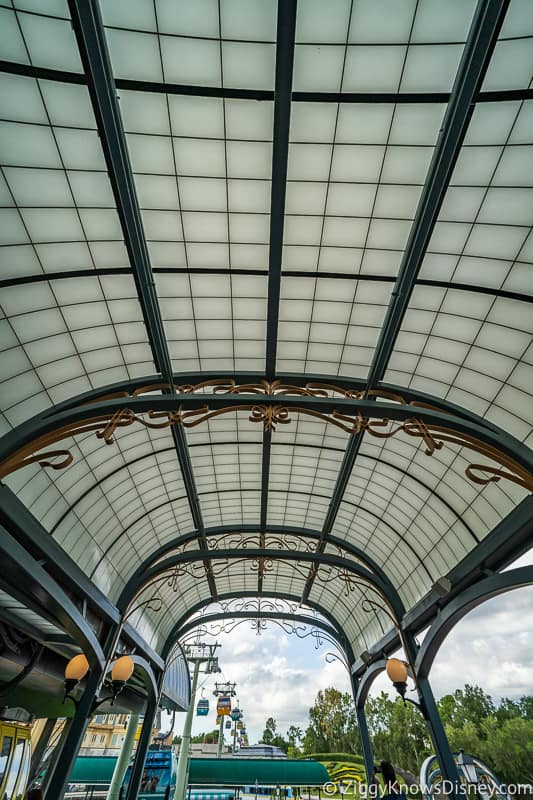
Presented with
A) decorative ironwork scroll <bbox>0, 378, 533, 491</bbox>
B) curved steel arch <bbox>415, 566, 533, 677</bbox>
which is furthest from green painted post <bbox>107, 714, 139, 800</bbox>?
→ decorative ironwork scroll <bbox>0, 378, 533, 491</bbox>

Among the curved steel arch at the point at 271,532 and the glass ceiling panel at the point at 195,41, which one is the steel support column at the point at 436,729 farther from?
the glass ceiling panel at the point at 195,41

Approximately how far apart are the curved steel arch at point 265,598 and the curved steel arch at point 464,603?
8924 millimetres

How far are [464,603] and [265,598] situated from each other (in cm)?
1349

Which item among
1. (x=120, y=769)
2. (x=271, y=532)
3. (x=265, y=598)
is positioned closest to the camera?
(x=271, y=532)

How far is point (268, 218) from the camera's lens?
6.57m

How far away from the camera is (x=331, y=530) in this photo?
1451 cm

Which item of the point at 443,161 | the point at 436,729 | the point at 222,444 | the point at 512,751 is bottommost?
the point at 436,729

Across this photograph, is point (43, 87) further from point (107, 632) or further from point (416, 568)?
point (416, 568)

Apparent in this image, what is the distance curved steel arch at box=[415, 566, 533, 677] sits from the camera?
738cm

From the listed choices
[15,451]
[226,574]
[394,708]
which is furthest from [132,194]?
[394,708]

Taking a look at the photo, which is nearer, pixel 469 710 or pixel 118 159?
pixel 118 159

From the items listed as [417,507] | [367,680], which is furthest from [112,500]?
[367,680]

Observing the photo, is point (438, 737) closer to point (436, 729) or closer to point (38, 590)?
point (436, 729)

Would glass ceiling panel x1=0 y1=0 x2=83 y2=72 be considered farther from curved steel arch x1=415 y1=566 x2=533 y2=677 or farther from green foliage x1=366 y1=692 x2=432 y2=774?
green foliage x1=366 y1=692 x2=432 y2=774
